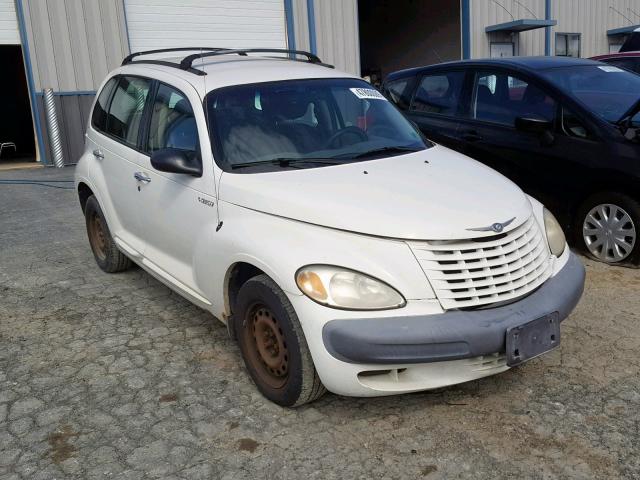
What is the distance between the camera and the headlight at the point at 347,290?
9.29ft

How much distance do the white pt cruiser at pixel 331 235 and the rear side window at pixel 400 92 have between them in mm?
2458

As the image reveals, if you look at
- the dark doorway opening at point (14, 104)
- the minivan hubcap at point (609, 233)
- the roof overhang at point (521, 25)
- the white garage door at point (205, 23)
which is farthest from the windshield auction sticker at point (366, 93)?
the dark doorway opening at point (14, 104)

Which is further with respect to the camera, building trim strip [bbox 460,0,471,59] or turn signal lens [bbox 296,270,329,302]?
building trim strip [bbox 460,0,471,59]

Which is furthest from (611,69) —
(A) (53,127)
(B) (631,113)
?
(A) (53,127)

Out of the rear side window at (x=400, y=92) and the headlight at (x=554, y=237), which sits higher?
the rear side window at (x=400, y=92)

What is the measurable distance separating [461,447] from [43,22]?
11.1 m

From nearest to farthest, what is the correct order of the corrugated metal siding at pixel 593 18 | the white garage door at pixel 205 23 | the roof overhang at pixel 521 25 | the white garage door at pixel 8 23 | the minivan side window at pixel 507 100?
1. the minivan side window at pixel 507 100
2. the white garage door at pixel 8 23
3. the white garage door at pixel 205 23
4. the roof overhang at pixel 521 25
5. the corrugated metal siding at pixel 593 18

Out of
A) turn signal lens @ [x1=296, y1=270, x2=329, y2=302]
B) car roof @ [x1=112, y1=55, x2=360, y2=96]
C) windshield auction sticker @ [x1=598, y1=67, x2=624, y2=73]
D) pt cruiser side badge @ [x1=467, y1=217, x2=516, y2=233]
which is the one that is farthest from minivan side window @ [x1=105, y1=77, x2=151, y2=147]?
windshield auction sticker @ [x1=598, y1=67, x2=624, y2=73]

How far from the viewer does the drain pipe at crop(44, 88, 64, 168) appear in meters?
11.5

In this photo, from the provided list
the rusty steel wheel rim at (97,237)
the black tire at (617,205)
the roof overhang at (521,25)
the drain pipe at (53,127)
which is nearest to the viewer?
the black tire at (617,205)

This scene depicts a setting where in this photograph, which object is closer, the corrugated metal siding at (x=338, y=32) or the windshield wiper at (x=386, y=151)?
the windshield wiper at (x=386, y=151)

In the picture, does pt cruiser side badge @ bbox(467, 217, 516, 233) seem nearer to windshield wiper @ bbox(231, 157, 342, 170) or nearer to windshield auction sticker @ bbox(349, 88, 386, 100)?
windshield wiper @ bbox(231, 157, 342, 170)

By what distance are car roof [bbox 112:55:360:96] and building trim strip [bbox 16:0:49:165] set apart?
7781 millimetres

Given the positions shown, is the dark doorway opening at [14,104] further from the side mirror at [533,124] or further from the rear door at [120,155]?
the side mirror at [533,124]
